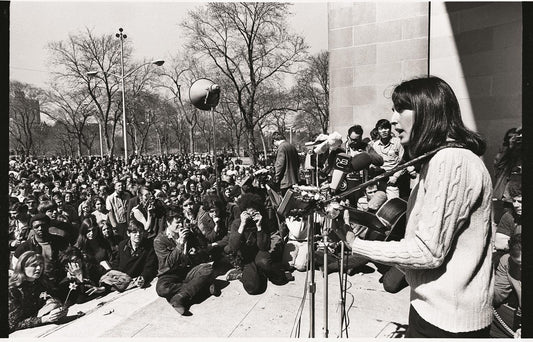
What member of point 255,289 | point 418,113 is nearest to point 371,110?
point 255,289

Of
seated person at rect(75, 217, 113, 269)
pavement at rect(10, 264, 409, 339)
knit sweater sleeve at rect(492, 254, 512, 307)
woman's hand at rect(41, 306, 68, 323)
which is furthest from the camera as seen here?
seated person at rect(75, 217, 113, 269)

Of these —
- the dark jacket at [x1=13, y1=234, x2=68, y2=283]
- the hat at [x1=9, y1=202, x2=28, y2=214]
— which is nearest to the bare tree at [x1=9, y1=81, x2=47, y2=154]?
the hat at [x1=9, y1=202, x2=28, y2=214]

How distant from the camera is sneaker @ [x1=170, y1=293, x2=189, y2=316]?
4.21 m

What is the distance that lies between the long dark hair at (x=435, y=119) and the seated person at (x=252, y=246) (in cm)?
386

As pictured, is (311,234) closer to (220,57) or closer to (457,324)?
(457,324)

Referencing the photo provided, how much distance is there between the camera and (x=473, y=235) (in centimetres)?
129

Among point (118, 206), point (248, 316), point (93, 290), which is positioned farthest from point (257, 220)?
point (118, 206)

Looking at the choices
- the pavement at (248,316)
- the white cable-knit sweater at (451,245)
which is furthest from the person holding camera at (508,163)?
the white cable-knit sweater at (451,245)

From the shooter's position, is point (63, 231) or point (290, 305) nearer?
point (290, 305)

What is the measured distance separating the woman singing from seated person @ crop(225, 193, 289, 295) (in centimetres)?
360

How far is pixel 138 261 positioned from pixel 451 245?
5.28 metres

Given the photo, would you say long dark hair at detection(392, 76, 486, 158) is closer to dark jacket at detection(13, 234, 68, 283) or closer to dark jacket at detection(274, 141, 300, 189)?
→ dark jacket at detection(274, 141, 300, 189)

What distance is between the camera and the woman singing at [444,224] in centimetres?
123

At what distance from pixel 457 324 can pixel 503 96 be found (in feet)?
16.7
